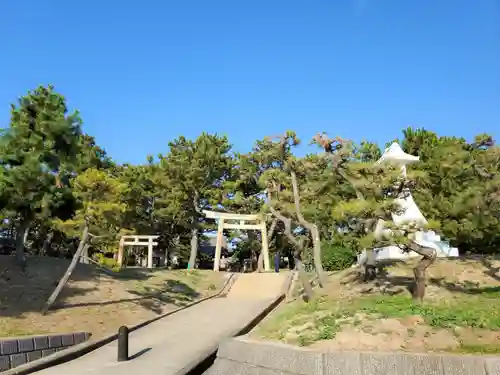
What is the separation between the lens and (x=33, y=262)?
52.3 feet

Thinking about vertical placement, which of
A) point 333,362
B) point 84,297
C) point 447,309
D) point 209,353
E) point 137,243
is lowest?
point 209,353

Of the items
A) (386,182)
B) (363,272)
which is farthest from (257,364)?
(363,272)

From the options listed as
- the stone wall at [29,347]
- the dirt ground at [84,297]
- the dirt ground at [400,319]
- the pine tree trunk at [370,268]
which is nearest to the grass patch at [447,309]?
the dirt ground at [400,319]

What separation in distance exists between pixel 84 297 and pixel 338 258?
12.7m

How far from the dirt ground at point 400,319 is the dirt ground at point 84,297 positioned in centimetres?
486

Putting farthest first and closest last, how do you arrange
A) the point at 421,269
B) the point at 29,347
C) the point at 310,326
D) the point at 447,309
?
the point at 421,269
the point at 447,309
the point at 29,347
the point at 310,326

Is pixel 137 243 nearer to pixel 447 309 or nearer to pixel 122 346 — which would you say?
pixel 122 346

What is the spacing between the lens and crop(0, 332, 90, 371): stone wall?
27.7 ft

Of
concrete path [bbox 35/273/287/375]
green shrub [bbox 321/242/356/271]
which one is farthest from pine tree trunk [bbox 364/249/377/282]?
green shrub [bbox 321/242/356/271]

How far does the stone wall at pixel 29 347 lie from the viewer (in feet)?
27.7

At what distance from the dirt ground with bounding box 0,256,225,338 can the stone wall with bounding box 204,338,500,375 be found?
16.8ft

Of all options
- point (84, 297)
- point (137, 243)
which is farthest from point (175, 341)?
point (137, 243)

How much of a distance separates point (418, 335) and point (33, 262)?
13584 mm

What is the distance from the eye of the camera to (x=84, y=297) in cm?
1368
